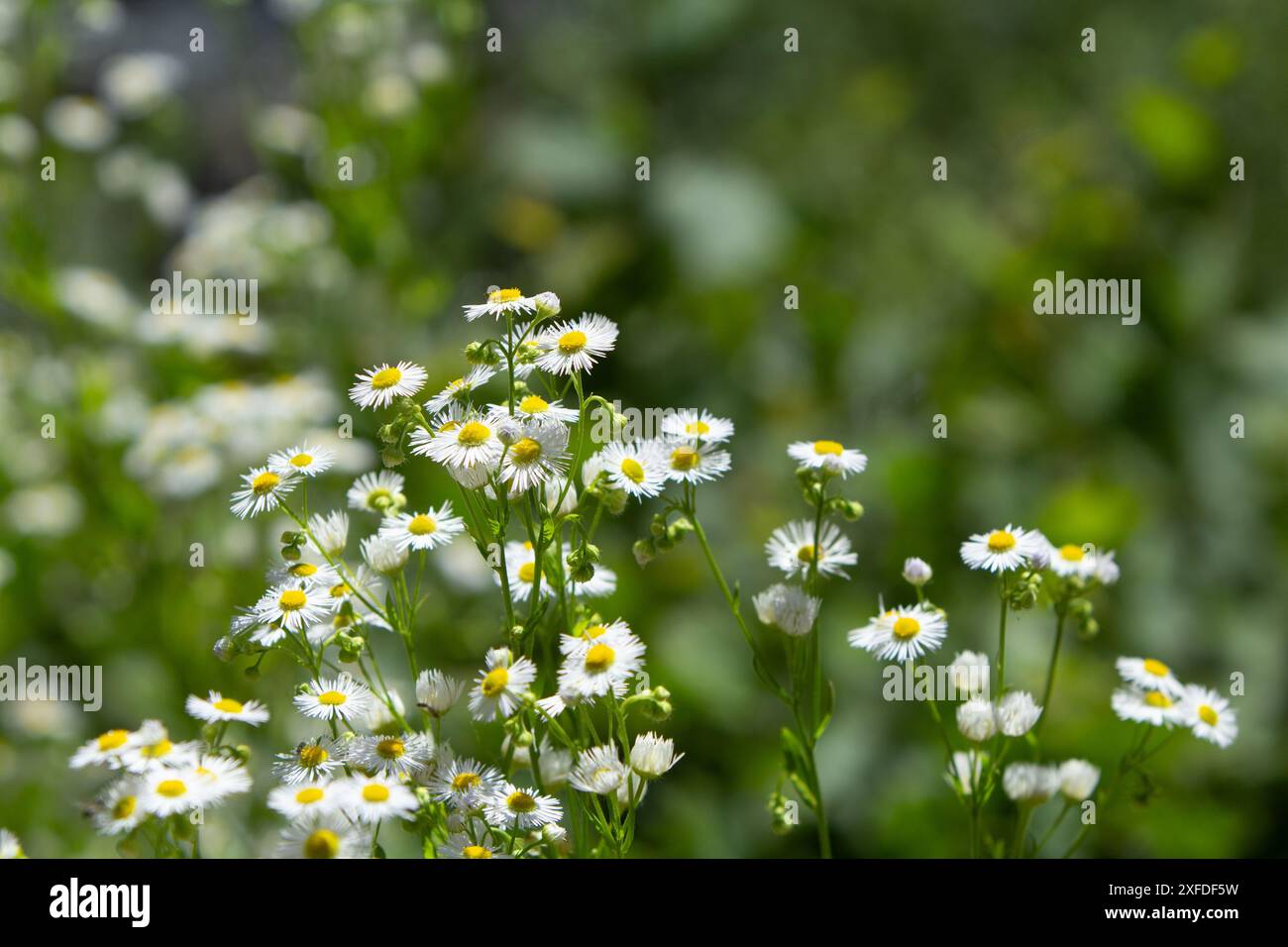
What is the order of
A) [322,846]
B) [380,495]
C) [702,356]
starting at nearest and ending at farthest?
[322,846], [380,495], [702,356]

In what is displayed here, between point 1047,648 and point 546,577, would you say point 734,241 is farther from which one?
point 546,577

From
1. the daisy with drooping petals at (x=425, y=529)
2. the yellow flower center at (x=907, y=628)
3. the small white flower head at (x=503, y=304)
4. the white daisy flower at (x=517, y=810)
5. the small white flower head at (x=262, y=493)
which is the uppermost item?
the small white flower head at (x=503, y=304)

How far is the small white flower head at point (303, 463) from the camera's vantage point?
55 centimetres

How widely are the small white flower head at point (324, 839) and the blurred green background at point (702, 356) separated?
484 mm

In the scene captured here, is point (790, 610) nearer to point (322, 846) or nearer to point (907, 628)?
point (907, 628)

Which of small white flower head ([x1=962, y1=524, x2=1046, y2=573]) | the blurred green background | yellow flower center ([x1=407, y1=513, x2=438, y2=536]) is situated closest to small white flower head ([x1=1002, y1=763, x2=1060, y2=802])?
small white flower head ([x1=962, y1=524, x2=1046, y2=573])

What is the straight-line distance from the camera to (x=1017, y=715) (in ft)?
1.88

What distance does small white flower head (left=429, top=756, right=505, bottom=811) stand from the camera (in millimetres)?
513

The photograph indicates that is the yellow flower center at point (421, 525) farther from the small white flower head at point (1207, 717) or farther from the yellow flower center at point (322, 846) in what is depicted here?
the small white flower head at point (1207, 717)

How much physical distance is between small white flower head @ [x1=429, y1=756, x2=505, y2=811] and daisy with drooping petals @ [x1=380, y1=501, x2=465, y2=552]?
10 centimetres

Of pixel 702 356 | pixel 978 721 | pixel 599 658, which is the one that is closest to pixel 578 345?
pixel 599 658

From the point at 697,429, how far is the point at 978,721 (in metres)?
0.19

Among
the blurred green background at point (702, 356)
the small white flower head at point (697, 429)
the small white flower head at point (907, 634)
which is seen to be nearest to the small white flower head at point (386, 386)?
the small white flower head at point (697, 429)
